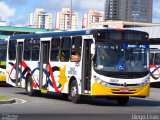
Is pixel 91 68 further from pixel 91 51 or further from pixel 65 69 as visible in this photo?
pixel 65 69

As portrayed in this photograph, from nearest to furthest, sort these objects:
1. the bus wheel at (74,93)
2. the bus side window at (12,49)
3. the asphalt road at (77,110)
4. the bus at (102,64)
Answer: the asphalt road at (77,110), the bus at (102,64), the bus wheel at (74,93), the bus side window at (12,49)

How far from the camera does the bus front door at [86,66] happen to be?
66.3ft

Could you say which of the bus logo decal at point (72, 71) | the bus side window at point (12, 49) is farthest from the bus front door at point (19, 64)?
the bus logo decal at point (72, 71)

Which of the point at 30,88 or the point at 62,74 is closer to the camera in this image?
the point at 62,74

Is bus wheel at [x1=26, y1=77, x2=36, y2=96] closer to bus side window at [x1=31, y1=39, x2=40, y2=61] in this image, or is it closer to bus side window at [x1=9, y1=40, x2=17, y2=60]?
bus side window at [x1=31, y1=39, x2=40, y2=61]

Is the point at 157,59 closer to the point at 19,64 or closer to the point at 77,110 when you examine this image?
the point at 19,64

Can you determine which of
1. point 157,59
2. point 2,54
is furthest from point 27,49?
point 157,59

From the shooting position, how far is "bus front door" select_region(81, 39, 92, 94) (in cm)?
2022

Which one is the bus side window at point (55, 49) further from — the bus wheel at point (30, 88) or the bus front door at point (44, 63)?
the bus wheel at point (30, 88)

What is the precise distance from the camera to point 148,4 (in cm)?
12612

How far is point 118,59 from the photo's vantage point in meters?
19.9

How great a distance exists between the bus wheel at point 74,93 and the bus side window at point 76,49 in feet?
3.19

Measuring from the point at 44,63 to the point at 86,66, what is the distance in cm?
409

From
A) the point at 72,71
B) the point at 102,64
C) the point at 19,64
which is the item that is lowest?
the point at 19,64
